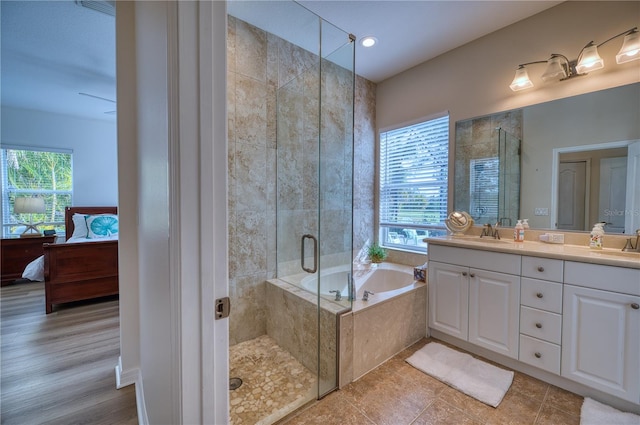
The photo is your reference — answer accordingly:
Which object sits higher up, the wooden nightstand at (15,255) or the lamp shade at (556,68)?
the lamp shade at (556,68)

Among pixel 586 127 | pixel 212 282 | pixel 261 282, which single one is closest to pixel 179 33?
pixel 212 282

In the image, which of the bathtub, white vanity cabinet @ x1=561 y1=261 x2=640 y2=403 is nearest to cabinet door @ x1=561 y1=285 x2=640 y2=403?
white vanity cabinet @ x1=561 y1=261 x2=640 y2=403

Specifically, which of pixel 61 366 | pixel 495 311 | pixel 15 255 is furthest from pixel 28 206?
pixel 495 311

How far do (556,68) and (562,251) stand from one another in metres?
1.42

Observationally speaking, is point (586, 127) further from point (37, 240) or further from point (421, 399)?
point (37, 240)

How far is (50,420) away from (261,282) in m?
1.46

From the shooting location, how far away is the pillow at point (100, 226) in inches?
159

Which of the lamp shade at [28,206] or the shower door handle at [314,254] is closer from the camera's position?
the shower door handle at [314,254]

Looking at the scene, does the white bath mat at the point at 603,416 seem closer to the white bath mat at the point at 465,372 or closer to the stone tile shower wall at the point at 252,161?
the white bath mat at the point at 465,372

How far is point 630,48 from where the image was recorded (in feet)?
5.62

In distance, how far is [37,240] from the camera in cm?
409

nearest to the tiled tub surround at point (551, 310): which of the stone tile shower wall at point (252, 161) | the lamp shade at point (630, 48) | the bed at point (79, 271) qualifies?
the lamp shade at point (630, 48)

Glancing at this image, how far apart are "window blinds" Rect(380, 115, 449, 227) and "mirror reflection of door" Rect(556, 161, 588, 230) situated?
3.01 feet

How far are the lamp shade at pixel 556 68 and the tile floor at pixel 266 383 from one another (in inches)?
115
